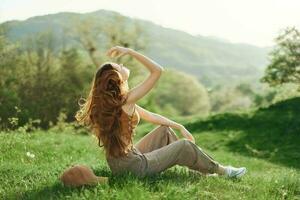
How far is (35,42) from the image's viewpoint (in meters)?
54.5

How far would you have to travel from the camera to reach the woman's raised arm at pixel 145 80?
8023 mm

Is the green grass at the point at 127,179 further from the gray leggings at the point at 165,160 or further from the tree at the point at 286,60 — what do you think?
the tree at the point at 286,60

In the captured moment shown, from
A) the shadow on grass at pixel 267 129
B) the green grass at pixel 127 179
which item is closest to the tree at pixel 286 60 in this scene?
the shadow on grass at pixel 267 129

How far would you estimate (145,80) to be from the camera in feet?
26.6

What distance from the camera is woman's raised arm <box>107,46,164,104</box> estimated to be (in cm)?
802

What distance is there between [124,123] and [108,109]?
29 cm

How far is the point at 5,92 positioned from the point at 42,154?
33199 millimetres

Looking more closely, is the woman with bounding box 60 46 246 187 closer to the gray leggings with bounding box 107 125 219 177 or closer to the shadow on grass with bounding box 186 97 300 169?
the gray leggings with bounding box 107 125 219 177

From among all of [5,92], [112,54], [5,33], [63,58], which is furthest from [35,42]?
[112,54]

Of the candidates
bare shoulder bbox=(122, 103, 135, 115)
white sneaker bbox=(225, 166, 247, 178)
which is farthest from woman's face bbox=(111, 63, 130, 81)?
white sneaker bbox=(225, 166, 247, 178)

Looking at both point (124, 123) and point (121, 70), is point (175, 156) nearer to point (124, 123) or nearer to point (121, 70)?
point (124, 123)

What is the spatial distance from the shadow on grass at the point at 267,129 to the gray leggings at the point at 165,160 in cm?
983

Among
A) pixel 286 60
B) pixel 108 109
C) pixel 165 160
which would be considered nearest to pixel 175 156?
pixel 165 160

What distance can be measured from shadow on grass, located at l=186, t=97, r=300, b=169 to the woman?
10.1m
